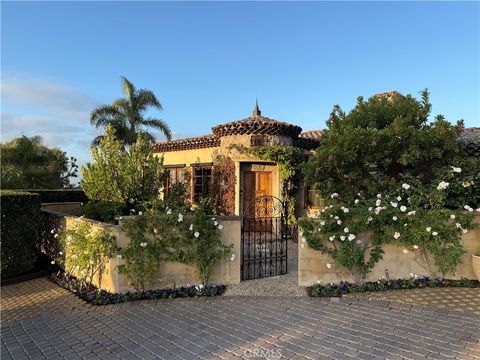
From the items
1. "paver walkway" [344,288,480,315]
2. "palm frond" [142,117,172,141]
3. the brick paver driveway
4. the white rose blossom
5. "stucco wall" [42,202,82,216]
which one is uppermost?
"palm frond" [142,117,172,141]

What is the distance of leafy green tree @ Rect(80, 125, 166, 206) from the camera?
29.9 feet

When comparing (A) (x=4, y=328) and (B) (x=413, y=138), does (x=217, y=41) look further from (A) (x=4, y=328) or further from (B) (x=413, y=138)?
(A) (x=4, y=328)

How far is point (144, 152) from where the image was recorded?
369 inches

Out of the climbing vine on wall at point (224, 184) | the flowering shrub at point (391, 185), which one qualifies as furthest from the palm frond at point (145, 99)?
the flowering shrub at point (391, 185)

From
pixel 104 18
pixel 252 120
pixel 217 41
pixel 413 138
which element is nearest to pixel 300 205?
pixel 252 120

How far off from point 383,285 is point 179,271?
3.71 meters

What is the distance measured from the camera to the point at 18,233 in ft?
23.8

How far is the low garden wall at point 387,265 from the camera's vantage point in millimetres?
6152

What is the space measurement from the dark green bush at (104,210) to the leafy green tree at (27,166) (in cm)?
1057

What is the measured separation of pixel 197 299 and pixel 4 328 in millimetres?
2798

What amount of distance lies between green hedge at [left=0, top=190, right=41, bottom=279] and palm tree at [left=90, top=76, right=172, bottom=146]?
1486 centimetres

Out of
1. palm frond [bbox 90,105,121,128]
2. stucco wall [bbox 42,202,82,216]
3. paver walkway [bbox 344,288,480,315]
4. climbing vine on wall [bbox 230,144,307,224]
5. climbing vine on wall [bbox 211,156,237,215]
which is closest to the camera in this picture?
paver walkway [bbox 344,288,480,315]

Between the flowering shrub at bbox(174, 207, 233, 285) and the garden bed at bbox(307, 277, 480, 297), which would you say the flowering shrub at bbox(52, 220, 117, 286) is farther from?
the garden bed at bbox(307, 277, 480, 297)

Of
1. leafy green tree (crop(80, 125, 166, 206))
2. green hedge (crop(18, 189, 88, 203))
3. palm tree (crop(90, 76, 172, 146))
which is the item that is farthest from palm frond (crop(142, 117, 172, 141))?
leafy green tree (crop(80, 125, 166, 206))
